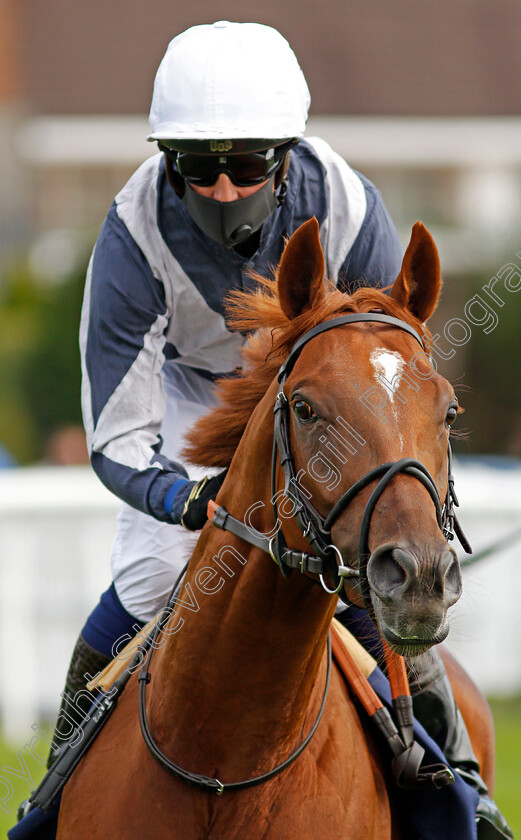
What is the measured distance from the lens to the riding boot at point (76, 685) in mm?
3725

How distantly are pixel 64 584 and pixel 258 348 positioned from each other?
601 cm

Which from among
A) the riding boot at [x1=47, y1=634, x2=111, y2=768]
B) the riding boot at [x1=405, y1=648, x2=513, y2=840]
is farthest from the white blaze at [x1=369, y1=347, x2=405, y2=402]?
the riding boot at [x1=47, y1=634, x2=111, y2=768]

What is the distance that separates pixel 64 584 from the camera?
8.60m

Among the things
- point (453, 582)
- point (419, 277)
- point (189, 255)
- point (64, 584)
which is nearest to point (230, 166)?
point (189, 255)

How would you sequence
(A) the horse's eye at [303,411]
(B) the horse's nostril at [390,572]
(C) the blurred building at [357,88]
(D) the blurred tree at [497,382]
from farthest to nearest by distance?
(C) the blurred building at [357,88] → (D) the blurred tree at [497,382] → (A) the horse's eye at [303,411] → (B) the horse's nostril at [390,572]

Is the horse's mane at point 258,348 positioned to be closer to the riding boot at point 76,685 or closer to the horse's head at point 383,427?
the horse's head at point 383,427

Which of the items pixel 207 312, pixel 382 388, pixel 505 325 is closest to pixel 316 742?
pixel 382 388

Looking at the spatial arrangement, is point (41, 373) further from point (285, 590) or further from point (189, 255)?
point (285, 590)

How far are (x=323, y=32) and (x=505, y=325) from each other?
13.9m

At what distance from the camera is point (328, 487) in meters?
2.54

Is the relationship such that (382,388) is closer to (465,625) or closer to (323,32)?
(465,625)

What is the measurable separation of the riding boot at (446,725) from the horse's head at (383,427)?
1302 millimetres

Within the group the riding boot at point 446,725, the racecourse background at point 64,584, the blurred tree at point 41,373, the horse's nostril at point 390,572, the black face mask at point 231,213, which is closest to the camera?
the horse's nostril at point 390,572

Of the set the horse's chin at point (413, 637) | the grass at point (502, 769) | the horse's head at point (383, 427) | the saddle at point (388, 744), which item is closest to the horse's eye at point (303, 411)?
the horse's head at point (383, 427)
